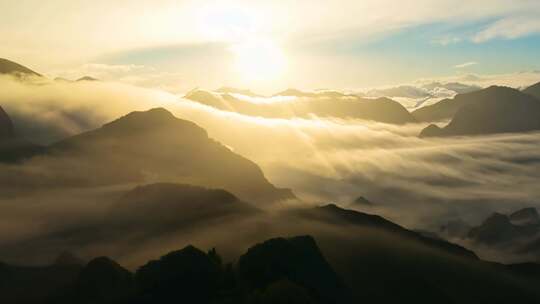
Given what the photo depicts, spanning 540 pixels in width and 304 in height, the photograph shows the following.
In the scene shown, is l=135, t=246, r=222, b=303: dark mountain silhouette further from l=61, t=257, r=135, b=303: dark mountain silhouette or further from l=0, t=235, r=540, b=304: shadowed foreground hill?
l=61, t=257, r=135, b=303: dark mountain silhouette

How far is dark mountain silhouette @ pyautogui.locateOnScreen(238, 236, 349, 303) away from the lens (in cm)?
9044

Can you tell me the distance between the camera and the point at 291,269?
91.9m

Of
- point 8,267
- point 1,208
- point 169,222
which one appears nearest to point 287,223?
point 169,222

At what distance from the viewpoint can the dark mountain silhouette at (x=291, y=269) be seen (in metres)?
90.4

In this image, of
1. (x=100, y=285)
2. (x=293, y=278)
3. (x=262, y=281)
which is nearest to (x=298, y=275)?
(x=293, y=278)

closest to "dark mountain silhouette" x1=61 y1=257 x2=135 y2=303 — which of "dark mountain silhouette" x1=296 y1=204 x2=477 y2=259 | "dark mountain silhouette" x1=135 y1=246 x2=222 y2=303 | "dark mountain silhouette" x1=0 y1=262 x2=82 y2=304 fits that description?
"dark mountain silhouette" x1=135 y1=246 x2=222 y2=303

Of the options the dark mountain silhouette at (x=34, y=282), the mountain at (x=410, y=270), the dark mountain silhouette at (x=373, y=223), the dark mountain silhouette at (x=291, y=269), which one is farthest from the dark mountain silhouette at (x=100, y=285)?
the dark mountain silhouette at (x=373, y=223)

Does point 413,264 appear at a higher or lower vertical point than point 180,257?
lower

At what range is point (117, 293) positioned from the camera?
87125mm

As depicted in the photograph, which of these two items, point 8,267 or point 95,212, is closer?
point 8,267

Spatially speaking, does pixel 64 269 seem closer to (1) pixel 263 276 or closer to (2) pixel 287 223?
(1) pixel 263 276

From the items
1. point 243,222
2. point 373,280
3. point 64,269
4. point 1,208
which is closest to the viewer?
point 64,269

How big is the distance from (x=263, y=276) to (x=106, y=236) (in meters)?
60.4

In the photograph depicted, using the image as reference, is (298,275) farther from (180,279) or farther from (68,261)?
(68,261)
